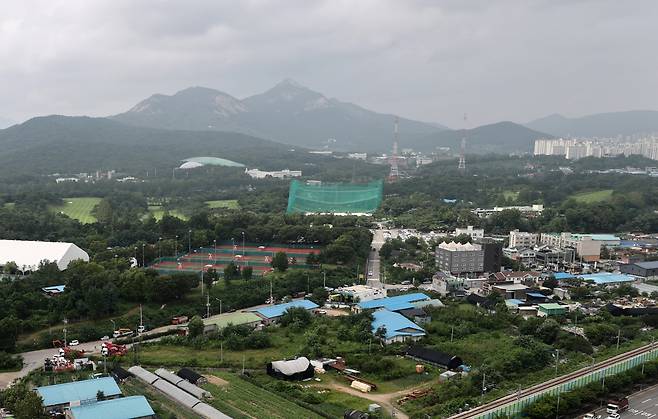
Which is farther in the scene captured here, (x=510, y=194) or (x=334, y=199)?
(x=510, y=194)

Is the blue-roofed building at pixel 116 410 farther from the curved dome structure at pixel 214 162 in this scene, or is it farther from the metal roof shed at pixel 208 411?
the curved dome structure at pixel 214 162

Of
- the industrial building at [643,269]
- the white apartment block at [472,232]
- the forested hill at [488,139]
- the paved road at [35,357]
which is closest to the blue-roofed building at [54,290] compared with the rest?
the paved road at [35,357]

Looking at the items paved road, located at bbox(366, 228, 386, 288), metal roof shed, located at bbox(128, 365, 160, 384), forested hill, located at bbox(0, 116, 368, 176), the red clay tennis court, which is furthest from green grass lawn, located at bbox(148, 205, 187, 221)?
metal roof shed, located at bbox(128, 365, 160, 384)

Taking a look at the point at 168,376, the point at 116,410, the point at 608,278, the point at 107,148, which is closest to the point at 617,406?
the point at 168,376

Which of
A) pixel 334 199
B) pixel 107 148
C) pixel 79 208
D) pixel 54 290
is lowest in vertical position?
pixel 54 290

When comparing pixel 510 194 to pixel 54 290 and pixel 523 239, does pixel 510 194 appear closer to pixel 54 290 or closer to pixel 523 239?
pixel 523 239

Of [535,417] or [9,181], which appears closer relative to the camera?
[535,417]

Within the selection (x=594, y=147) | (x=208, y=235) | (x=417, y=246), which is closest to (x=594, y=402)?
(x=417, y=246)

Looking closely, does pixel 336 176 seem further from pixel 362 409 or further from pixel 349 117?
pixel 349 117
